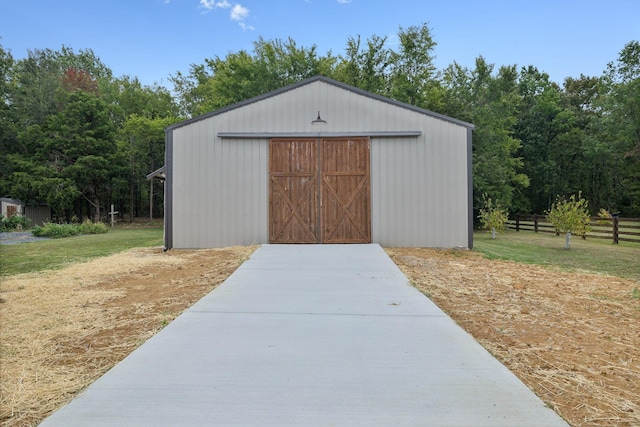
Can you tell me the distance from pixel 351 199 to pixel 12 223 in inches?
702

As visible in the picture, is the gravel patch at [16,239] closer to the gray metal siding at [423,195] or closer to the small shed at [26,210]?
the small shed at [26,210]

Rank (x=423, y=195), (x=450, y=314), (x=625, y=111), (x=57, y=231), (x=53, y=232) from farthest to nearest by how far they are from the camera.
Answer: (x=625, y=111), (x=57, y=231), (x=53, y=232), (x=423, y=195), (x=450, y=314)

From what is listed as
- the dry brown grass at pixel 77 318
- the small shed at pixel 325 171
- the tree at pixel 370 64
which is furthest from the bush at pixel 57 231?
the tree at pixel 370 64

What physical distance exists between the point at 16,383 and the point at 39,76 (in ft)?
110

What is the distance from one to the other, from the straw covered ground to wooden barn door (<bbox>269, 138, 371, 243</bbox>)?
2329 millimetres

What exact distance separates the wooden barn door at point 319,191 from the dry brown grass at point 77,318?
Answer: 93.0 inches

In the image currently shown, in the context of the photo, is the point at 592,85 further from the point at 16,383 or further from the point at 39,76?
the point at 39,76

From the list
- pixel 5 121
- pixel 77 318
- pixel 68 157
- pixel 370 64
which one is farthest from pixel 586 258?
pixel 5 121

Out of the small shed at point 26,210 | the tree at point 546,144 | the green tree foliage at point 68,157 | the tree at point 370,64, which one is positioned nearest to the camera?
the small shed at point 26,210

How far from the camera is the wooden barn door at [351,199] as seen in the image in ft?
30.7

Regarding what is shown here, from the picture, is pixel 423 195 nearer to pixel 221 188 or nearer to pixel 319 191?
pixel 319 191

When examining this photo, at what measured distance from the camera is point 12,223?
17938 mm

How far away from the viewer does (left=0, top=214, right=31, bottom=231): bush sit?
17.4 m

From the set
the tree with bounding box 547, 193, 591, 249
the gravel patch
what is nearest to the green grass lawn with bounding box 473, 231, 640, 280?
the tree with bounding box 547, 193, 591, 249
